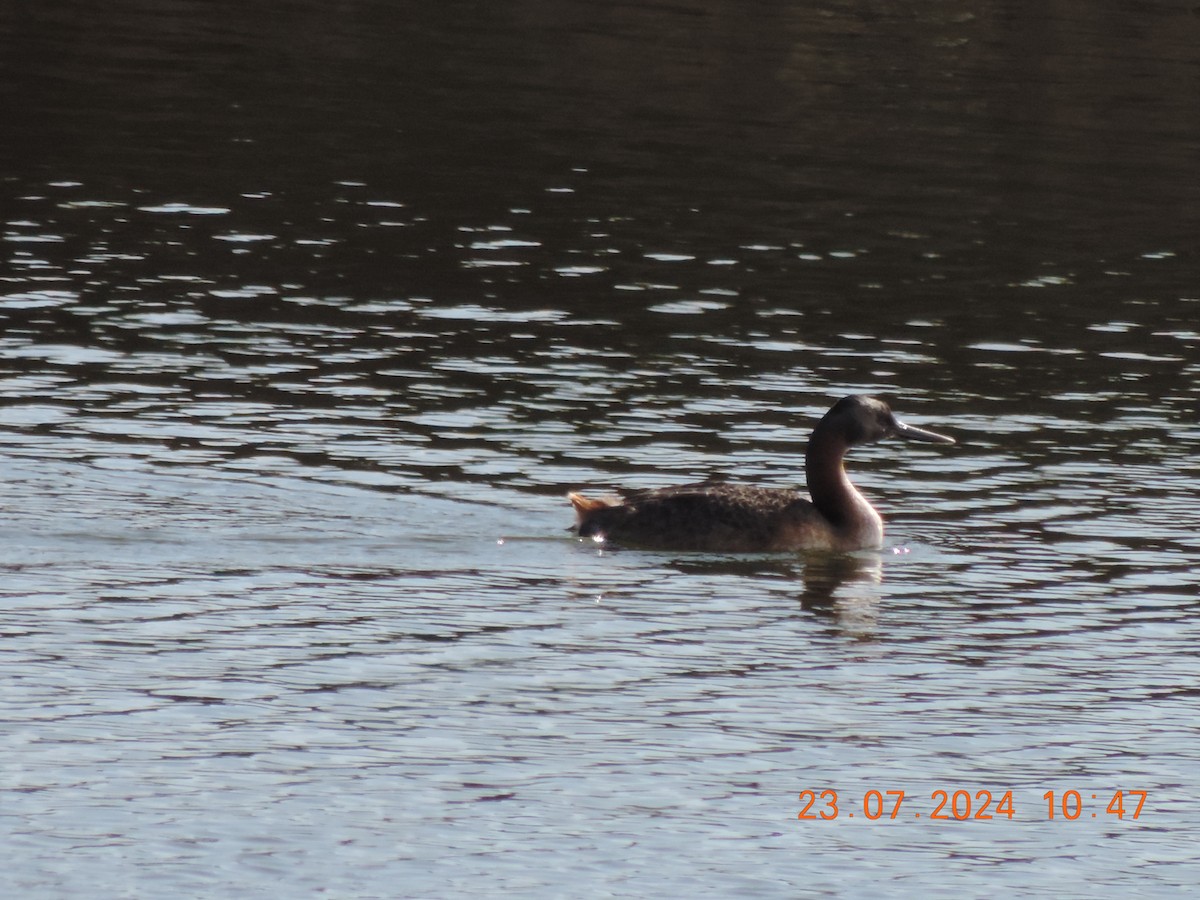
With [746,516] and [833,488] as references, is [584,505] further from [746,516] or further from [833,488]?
[833,488]

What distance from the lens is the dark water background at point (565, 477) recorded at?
12.2m

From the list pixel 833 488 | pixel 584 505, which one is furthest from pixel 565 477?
pixel 833 488

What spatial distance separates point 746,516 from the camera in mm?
18359

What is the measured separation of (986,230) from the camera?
3256 centimetres

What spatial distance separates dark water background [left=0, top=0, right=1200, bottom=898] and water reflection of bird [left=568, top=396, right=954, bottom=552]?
0.27m

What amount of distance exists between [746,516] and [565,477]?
2138 mm

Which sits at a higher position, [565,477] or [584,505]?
[584,505]

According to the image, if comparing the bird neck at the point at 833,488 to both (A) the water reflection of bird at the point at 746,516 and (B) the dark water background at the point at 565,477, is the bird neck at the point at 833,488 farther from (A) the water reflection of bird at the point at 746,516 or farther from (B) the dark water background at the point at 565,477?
(B) the dark water background at the point at 565,477

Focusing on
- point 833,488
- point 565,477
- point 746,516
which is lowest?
point 565,477

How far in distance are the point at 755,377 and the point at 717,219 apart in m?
8.43

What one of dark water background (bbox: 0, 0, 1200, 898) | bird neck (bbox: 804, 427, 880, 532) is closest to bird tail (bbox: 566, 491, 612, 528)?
dark water background (bbox: 0, 0, 1200, 898)

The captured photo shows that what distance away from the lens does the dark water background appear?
12250 mm

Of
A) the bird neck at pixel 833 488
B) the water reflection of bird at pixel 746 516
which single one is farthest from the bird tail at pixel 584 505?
the bird neck at pixel 833 488

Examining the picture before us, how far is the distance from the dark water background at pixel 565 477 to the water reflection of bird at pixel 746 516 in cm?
27
